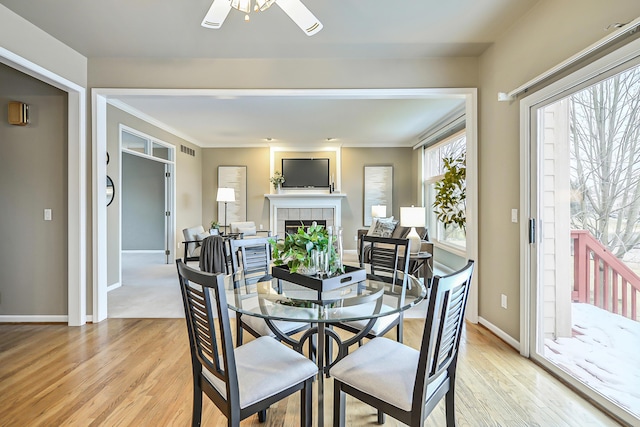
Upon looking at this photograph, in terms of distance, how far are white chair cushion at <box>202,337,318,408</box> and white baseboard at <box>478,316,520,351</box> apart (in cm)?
205

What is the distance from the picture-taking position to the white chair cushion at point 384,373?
4.18ft

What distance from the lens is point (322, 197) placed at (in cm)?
763

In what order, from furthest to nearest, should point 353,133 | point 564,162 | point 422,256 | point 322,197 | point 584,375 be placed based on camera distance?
point 322,197
point 353,133
point 422,256
point 564,162
point 584,375

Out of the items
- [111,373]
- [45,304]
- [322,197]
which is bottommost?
[111,373]

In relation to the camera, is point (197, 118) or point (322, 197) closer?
point (197, 118)

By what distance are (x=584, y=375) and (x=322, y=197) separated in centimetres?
595

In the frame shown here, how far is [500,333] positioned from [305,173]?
5622mm

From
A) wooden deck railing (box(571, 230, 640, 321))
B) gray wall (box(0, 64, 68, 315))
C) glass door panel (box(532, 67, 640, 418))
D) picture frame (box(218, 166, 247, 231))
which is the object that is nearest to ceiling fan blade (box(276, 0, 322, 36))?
glass door panel (box(532, 67, 640, 418))

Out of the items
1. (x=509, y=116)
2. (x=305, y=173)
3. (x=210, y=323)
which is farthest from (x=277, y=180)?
(x=210, y=323)

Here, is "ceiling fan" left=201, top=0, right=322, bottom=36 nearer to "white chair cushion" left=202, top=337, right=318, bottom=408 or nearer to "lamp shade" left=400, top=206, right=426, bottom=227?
"white chair cushion" left=202, top=337, right=318, bottom=408

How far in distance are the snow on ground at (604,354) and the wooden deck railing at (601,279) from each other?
6 centimetres

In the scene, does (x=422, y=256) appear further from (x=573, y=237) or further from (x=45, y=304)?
(x=45, y=304)

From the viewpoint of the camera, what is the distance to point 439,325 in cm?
122

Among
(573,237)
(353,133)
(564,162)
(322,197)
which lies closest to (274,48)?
(564,162)
